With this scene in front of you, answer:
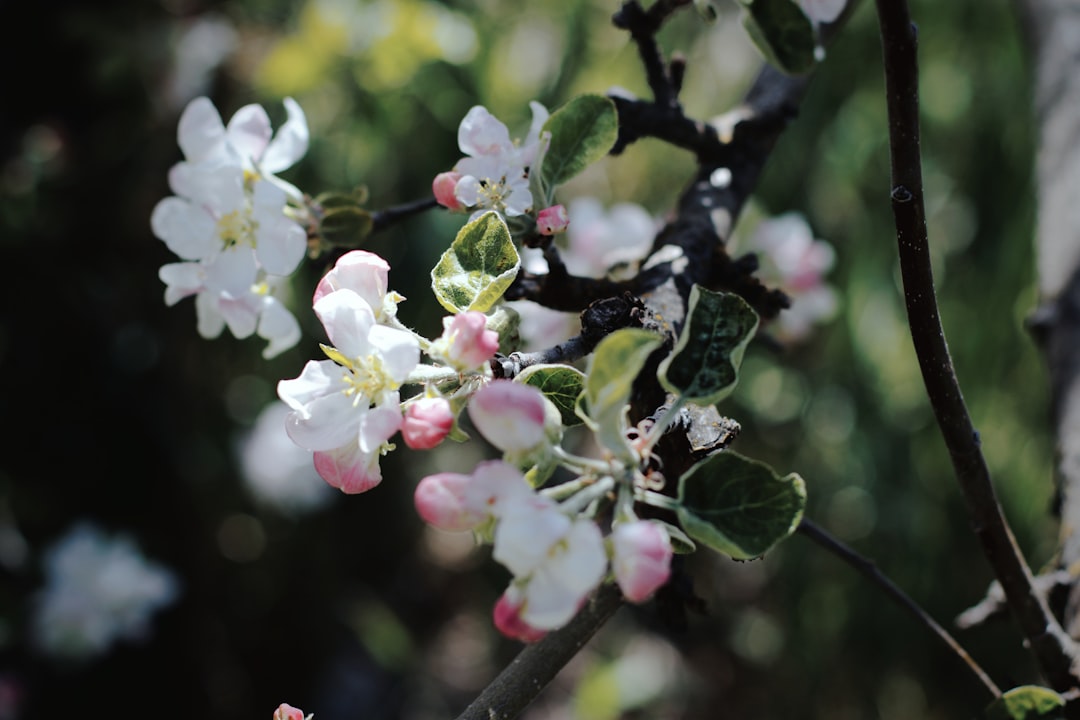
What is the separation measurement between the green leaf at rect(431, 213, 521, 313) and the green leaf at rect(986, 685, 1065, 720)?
35 cm

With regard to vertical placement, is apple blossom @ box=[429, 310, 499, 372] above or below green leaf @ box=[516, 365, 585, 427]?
above

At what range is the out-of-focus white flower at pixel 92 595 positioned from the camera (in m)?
1.45

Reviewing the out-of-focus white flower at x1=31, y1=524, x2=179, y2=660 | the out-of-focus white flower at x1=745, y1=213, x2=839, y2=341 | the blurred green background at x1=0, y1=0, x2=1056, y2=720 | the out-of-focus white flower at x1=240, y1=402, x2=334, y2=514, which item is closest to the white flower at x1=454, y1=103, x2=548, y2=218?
the out-of-focus white flower at x1=745, y1=213, x2=839, y2=341

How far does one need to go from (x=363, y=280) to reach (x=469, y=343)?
71 mm

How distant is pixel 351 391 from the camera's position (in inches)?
14.6

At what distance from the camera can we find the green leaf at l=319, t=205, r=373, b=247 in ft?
1.79

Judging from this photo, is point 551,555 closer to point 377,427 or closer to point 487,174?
point 377,427

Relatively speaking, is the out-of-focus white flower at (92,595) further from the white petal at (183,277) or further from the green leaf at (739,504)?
the green leaf at (739,504)

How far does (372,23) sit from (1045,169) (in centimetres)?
105

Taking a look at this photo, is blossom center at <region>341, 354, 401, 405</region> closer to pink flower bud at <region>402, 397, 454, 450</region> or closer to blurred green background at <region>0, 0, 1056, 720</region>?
pink flower bud at <region>402, 397, 454, 450</region>

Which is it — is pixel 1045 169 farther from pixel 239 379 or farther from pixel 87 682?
pixel 87 682

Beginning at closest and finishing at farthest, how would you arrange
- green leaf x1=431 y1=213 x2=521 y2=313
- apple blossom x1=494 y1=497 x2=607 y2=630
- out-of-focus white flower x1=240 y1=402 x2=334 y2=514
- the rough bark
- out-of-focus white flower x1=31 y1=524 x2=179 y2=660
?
apple blossom x1=494 y1=497 x2=607 y2=630
green leaf x1=431 y1=213 x2=521 y2=313
the rough bark
out-of-focus white flower x1=31 y1=524 x2=179 y2=660
out-of-focus white flower x1=240 y1=402 x2=334 y2=514

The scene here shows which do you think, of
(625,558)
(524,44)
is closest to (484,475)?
(625,558)

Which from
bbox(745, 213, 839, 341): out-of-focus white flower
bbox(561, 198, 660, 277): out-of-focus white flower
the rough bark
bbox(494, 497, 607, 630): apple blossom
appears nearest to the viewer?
bbox(494, 497, 607, 630): apple blossom
